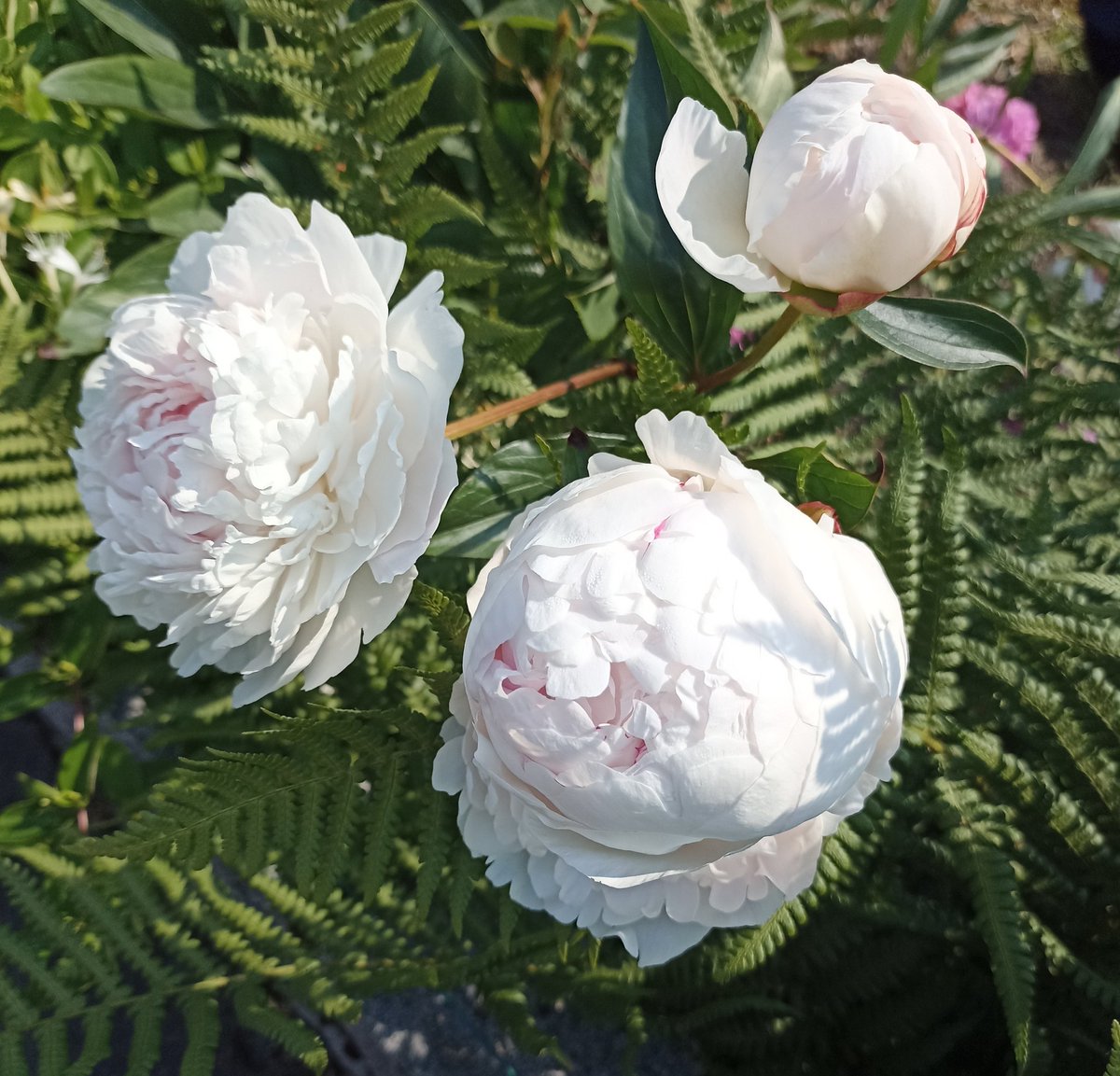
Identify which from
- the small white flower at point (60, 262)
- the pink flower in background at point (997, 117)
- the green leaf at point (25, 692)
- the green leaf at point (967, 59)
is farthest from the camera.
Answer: the pink flower in background at point (997, 117)

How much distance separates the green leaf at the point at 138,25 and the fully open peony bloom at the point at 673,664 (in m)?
0.52

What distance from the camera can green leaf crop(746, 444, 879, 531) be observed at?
1.54 ft

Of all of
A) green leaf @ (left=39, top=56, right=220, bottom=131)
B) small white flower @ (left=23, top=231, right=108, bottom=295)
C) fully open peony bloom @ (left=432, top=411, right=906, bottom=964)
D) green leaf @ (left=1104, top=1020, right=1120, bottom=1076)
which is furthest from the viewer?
small white flower @ (left=23, top=231, right=108, bottom=295)

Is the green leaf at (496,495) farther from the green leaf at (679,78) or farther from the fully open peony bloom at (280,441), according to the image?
the green leaf at (679,78)

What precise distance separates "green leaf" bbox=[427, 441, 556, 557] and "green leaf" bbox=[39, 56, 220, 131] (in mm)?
394

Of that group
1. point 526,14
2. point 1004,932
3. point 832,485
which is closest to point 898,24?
point 526,14

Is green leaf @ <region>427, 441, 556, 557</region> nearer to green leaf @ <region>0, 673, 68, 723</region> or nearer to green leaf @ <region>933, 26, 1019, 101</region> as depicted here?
green leaf @ <region>0, 673, 68, 723</region>

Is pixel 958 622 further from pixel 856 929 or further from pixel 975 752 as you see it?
pixel 856 929

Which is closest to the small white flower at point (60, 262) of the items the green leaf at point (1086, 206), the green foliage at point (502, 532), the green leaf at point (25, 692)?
the green foliage at point (502, 532)

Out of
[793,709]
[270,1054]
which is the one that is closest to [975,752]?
[793,709]

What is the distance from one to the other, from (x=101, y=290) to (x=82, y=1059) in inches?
25.6

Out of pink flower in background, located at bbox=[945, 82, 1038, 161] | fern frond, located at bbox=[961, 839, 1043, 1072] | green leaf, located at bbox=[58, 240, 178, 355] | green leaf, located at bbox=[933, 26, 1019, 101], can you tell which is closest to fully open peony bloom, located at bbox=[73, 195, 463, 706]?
green leaf, located at bbox=[58, 240, 178, 355]

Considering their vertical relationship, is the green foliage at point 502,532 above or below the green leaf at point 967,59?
below

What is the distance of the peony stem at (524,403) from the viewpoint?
53cm
